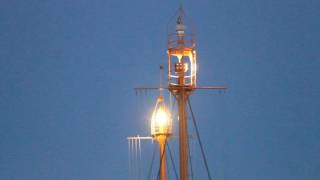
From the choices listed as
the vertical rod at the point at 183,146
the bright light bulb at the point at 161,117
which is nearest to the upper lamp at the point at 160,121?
the bright light bulb at the point at 161,117

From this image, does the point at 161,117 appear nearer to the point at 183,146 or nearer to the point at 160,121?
the point at 160,121

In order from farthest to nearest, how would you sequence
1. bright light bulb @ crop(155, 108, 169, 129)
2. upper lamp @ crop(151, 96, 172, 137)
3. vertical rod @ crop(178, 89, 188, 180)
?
bright light bulb @ crop(155, 108, 169, 129), upper lamp @ crop(151, 96, 172, 137), vertical rod @ crop(178, 89, 188, 180)

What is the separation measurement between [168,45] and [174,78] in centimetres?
79

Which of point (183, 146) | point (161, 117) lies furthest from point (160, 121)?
point (183, 146)

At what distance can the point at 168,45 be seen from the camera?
2469 cm

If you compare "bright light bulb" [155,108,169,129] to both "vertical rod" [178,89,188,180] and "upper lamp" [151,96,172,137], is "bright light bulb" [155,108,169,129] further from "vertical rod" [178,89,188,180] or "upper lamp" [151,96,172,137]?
"vertical rod" [178,89,188,180]

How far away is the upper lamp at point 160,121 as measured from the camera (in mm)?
30719

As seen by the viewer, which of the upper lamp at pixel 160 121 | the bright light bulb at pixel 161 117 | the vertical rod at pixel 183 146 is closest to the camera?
the vertical rod at pixel 183 146

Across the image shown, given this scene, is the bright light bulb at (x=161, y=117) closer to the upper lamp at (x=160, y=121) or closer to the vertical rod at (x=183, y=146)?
the upper lamp at (x=160, y=121)

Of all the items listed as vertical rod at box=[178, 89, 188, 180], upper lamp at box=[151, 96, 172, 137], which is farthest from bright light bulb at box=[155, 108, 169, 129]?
vertical rod at box=[178, 89, 188, 180]

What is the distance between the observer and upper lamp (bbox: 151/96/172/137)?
30.7 metres

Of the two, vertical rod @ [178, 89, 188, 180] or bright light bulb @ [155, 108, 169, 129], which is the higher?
bright light bulb @ [155, 108, 169, 129]

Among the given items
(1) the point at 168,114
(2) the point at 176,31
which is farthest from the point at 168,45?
(1) the point at 168,114

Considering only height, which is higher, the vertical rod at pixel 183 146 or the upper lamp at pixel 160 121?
the upper lamp at pixel 160 121
